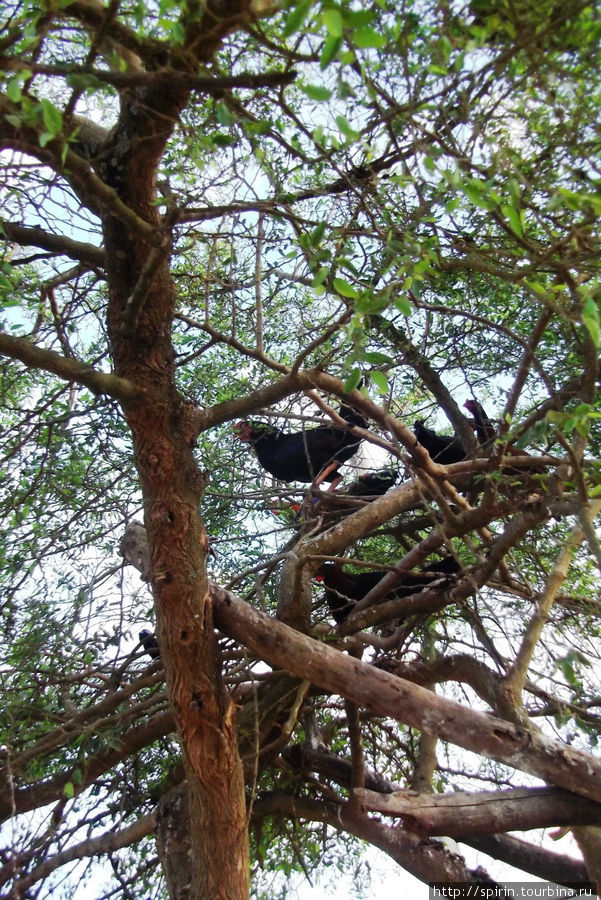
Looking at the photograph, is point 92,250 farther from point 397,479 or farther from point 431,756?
point 431,756

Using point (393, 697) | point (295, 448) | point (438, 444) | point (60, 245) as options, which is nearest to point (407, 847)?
point (393, 697)

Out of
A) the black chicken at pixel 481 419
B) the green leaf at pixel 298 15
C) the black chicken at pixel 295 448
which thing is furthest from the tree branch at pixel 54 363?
the black chicken at pixel 481 419

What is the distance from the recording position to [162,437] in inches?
123

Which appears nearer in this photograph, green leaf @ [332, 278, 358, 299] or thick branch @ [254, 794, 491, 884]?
green leaf @ [332, 278, 358, 299]

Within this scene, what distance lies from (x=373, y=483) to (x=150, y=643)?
5.74 ft

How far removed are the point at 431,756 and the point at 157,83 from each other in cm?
419

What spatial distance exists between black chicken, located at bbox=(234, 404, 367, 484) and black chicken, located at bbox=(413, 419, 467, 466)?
1.50ft

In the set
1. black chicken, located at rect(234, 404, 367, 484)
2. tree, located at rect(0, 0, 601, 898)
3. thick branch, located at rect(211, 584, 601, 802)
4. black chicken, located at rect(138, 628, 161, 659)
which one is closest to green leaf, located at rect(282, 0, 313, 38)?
tree, located at rect(0, 0, 601, 898)

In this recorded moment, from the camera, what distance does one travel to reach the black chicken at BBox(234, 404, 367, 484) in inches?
203

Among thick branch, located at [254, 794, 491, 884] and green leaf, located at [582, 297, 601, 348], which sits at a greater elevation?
green leaf, located at [582, 297, 601, 348]

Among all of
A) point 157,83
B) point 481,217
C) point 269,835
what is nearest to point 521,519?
point 481,217

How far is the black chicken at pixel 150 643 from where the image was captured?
4082 mm

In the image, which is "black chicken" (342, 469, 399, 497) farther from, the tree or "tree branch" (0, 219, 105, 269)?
"tree branch" (0, 219, 105, 269)

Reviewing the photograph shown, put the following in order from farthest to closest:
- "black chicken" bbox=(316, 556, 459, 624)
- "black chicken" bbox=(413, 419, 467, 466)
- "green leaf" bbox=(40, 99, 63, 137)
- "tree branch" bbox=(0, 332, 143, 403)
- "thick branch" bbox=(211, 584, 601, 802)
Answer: "black chicken" bbox=(413, 419, 467, 466), "black chicken" bbox=(316, 556, 459, 624), "thick branch" bbox=(211, 584, 601, 802), "tree branch" bbox=(0, 332, 143, 403), "green leaf" bbox=(40, 99, 63, 137)
